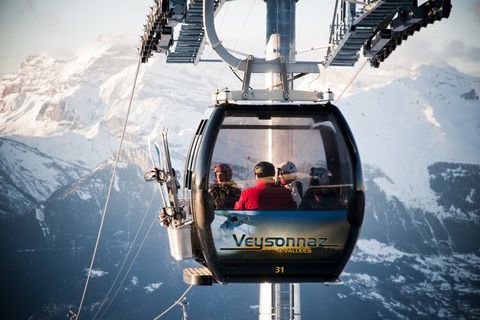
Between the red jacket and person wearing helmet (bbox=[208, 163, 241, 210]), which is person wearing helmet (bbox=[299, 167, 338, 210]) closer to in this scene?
the red jacket

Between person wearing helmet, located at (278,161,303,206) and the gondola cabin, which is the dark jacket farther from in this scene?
person wearing helmet, located at (278,161,303,206)

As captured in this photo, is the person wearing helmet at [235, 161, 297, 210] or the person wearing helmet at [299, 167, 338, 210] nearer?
the person wearing helmet at [235, 161, 297, 210]

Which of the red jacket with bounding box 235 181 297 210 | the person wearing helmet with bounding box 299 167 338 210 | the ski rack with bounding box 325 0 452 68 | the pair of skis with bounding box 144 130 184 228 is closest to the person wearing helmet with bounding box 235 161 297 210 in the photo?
the red jacket with bounding box 235 181 297 210

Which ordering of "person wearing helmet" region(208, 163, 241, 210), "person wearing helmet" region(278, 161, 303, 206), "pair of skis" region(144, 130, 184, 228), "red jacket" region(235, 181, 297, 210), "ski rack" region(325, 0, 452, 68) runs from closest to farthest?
"person wearing helmet" region(208, 163, 241, 210)
"red jacket" region(235, 181, 297, 210)
"person wearing helmet" region(278, 161, 303, 206)
"pair of skis" region(144, 130, 184, 228)
"ski rack" region(325, 0, 452, 68)

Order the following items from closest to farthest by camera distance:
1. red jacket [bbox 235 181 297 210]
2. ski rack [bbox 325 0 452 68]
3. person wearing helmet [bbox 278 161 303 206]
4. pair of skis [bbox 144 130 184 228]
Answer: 1. red jacket [bbox 235 181 297 210]
2. person wearing helmet [bbox 278 161 303 206]
3. pair of skis [bbox 144 130 184 228]
4. ski rack [bbox 325 0 452 68]

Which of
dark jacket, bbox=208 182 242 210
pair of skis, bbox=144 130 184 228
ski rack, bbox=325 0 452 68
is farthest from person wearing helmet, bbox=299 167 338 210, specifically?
ski rack, bbox=325 0 452 68

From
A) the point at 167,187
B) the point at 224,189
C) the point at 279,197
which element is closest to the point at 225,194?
the point at 224,189

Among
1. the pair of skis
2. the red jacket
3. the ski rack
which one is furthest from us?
the ski rack

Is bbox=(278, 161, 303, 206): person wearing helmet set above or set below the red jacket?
above
